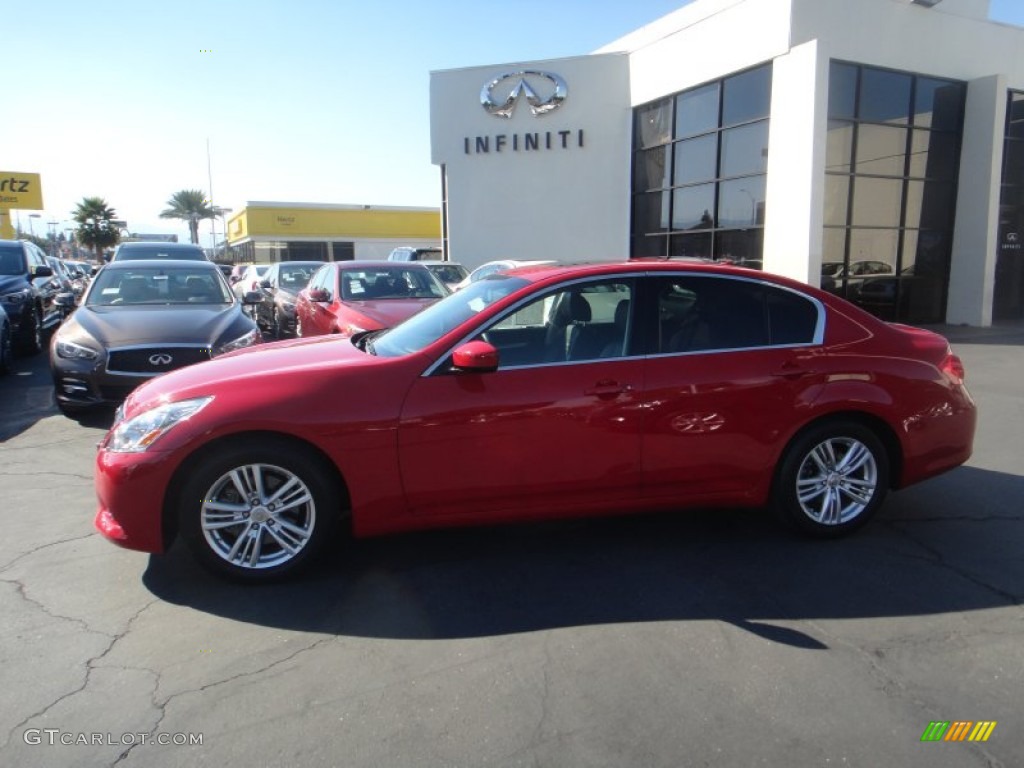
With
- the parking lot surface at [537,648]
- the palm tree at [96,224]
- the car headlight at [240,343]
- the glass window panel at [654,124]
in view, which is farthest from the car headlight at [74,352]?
the palm tree at [96,224]

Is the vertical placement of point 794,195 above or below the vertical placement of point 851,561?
above

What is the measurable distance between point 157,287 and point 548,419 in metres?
6.31

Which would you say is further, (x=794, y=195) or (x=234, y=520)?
(x=794, y=195)

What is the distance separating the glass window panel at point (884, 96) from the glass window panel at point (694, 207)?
135 inches

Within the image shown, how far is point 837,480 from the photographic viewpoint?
4195 millimetres

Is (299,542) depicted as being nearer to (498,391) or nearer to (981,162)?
(498,391)

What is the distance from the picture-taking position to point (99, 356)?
21.7ft

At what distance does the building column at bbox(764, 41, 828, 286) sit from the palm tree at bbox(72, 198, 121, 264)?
198 ft

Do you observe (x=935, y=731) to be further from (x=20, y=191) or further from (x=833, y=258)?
(x=20, y=191)

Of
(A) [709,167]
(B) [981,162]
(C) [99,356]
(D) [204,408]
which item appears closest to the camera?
(D) [204,408]

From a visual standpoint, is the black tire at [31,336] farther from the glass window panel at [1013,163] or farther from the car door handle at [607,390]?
the glass window panel at [1013,163]

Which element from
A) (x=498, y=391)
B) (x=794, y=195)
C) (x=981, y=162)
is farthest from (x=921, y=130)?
(x=498, y=391)

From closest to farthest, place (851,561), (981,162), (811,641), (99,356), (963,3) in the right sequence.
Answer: (811,641) < (851,561) < (99,356) < (981,162) < (963,3)

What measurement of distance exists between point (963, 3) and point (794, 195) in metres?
9.97
